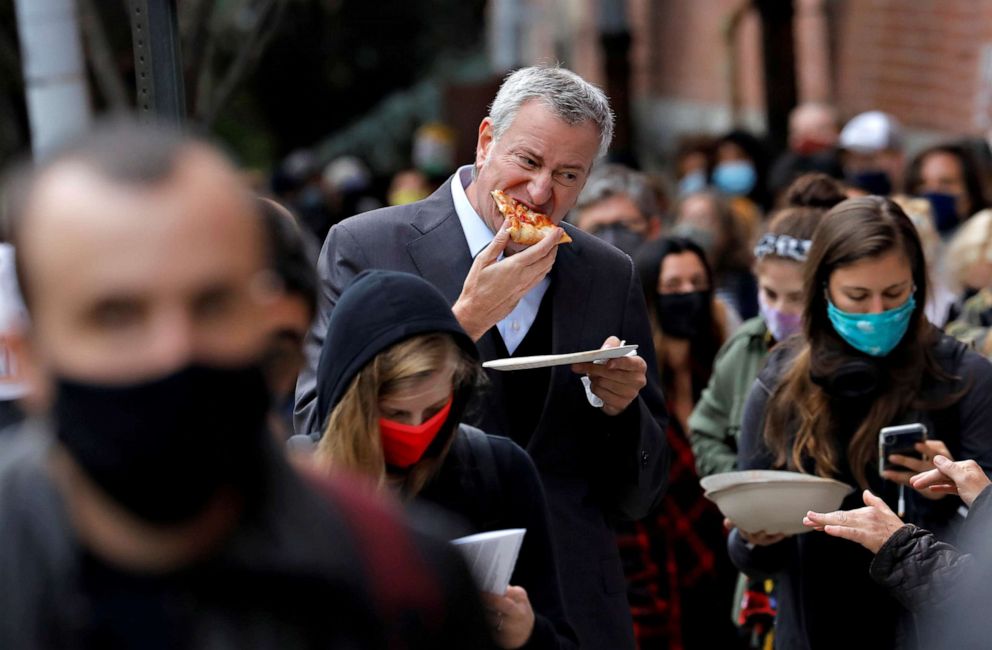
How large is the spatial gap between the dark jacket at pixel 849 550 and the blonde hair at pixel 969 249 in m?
2.59

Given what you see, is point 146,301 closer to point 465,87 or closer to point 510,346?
point 510,346

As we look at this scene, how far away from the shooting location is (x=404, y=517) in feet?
Result: 5.08

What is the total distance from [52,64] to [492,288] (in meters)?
4.63

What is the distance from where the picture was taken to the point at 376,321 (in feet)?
8.95

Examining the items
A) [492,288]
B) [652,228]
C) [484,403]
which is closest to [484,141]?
[492,288]

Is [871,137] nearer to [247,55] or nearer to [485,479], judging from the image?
[247,55]

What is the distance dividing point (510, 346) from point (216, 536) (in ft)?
8.03

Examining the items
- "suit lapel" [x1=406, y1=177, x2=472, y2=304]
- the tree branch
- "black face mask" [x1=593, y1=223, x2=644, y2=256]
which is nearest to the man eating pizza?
"suit lapel" [x1=406, y1=177, x2=472, y2=304]

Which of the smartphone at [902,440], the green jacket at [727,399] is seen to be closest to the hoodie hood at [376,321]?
the smartphone at [902,440]

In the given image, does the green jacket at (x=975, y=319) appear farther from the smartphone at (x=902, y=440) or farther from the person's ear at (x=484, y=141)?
the person's ear at (x=484, y=141)

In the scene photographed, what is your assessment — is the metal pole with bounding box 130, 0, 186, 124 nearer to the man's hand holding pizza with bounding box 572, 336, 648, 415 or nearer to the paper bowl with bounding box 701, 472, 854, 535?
the man's hand holding pizza with bounding box 572, 336, 648, 415

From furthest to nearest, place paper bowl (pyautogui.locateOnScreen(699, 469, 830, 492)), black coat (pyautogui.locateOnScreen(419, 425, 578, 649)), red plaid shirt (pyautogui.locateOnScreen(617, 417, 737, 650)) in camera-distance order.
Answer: red plaid shirt (pyautogui.locateOnScreen(617, 417, 737, 650)), paper bowl (pyautogui.locateOnScreen(699, 469, 830, 492)), black coat (pyautogui.locateOnScreen(419, 425, 578, 649))

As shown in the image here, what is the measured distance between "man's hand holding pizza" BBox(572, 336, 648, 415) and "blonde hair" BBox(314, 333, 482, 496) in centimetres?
86

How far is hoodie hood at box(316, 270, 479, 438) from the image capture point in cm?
271
